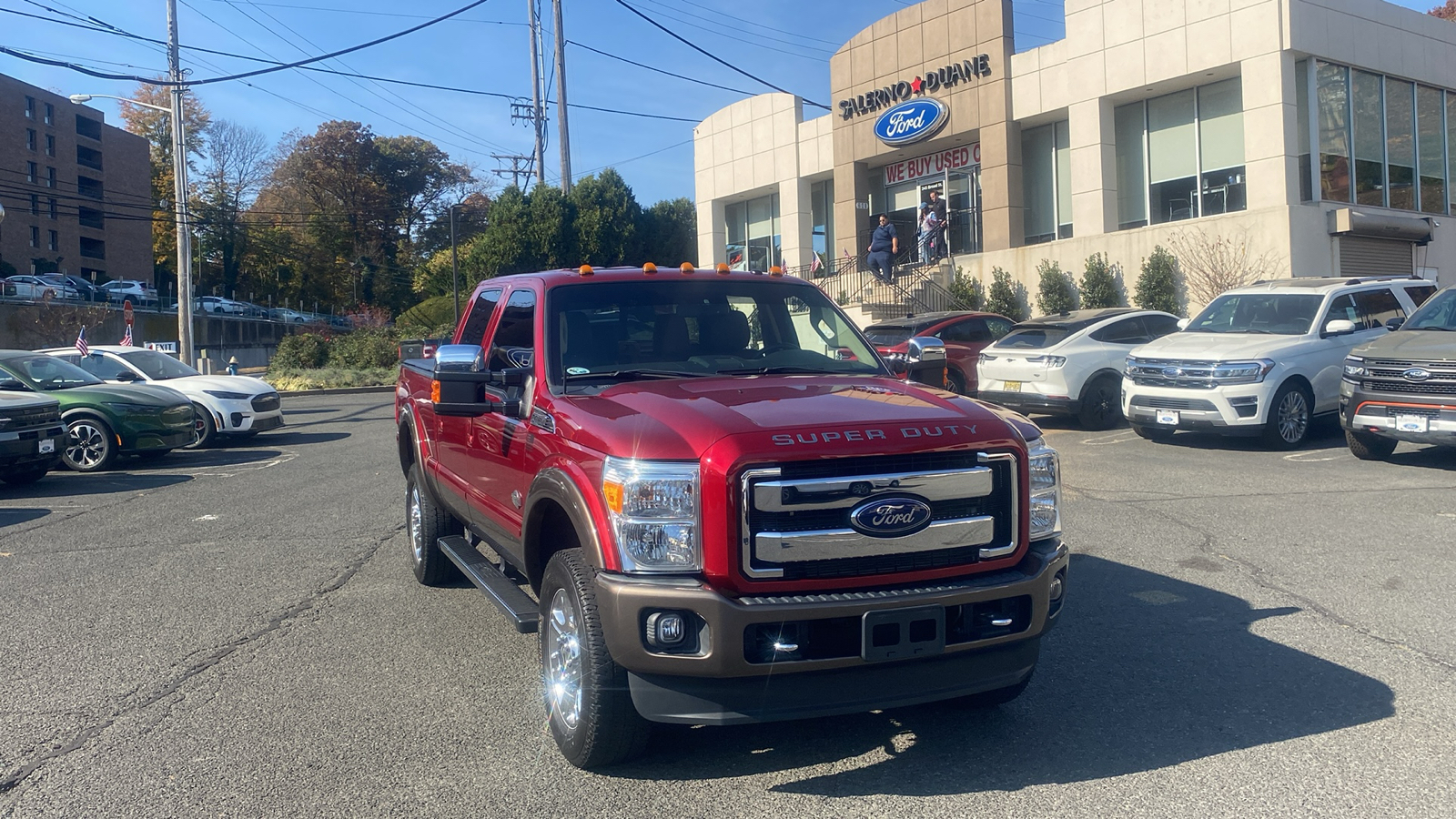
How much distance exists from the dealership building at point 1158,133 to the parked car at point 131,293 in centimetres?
3547

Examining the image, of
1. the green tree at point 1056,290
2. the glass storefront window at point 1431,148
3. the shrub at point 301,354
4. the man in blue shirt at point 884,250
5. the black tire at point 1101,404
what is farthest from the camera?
the shrub at point 301,354

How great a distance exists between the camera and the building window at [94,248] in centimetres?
7200

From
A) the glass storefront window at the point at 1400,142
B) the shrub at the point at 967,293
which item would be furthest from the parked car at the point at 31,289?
the glass storefront window at the point at 1400,142

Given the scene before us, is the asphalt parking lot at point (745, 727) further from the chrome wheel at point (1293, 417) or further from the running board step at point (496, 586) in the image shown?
the chrome wheel at point (1293, 417)

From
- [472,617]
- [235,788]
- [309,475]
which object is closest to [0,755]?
[235,788]

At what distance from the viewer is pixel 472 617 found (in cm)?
627

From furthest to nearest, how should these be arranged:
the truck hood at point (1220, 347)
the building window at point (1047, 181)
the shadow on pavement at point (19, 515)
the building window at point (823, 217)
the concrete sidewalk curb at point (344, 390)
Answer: the building window at point (823, 217) → the building window at point (1047, 181) → the concrete sidewalk curb at point (344, 390) → the truck hood at point (1220, 347) → the shadow on pavement at point (19, 515)

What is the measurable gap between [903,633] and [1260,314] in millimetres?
11592

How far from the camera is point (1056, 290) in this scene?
25.7 metres

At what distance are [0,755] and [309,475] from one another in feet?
27.7

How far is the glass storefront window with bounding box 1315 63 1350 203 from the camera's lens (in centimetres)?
2325

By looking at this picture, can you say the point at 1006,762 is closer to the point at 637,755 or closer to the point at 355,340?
the point at 637,755

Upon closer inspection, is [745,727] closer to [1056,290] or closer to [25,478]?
[25,478]

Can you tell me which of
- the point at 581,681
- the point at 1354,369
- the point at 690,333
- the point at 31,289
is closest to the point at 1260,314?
the point at 1354,369
